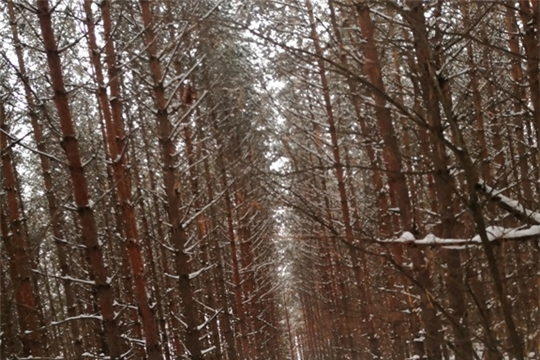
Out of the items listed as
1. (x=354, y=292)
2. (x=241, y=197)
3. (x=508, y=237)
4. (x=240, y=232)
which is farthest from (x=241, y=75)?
(x=508, y=237)

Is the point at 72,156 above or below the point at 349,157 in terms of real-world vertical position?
below

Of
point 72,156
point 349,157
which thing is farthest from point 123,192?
point 349,157

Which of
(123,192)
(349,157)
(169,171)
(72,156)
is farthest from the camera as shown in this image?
(349,157)

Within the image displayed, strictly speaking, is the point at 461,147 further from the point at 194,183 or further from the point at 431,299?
the point at 194,183

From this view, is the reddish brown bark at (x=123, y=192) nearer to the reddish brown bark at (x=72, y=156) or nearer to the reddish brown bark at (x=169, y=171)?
the reddish brown bark at (x=169, y=171)

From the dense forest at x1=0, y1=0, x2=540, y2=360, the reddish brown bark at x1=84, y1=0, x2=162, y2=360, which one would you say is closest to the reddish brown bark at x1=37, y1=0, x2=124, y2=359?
the dense forest at x1=0, y1=0, x2=540, y2=360

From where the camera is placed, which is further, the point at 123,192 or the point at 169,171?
the point at 169,171

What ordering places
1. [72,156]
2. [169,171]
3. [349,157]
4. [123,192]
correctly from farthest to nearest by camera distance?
[349,157], [169,171], [123,192], [72,156]

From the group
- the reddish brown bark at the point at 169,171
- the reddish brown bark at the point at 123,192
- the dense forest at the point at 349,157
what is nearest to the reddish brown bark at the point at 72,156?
the dense forest at the point at 349,157

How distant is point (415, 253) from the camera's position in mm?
6227

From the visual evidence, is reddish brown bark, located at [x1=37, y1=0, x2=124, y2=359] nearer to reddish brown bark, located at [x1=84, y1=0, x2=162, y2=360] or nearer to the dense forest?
the dense forest

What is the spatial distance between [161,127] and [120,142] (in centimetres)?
53

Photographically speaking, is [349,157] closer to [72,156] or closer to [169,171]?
[169,171]

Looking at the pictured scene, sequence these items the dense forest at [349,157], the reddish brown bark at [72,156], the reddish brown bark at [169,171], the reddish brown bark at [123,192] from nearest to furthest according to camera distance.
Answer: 1. the dense forest at [349,157]
2. the reddish brown bark at [72,156]
3. the reddish brown bark at [123,192]
4. the reddish brown bark at [169,171]
